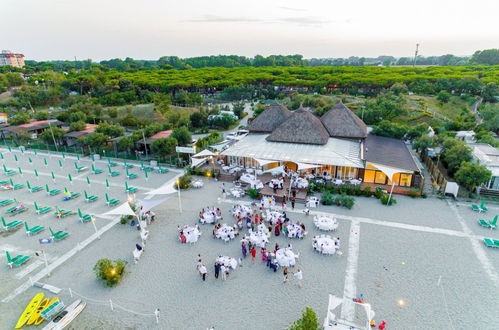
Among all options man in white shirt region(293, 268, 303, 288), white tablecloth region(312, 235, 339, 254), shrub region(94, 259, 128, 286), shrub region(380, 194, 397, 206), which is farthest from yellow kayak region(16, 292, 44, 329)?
shrub region(380, 194, 397, 206)

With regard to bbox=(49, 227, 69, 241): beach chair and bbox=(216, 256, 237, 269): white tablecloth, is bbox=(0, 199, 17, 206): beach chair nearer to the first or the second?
bbox=(49, 227, 69, 241): beach chair

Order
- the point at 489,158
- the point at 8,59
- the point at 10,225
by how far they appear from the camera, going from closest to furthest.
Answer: the point at 10,225 < the point at 489,158 < the point at 8,59

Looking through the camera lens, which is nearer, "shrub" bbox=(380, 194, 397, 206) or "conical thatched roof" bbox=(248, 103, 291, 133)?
"shrub" bbox=(380, 194, 397, 206)

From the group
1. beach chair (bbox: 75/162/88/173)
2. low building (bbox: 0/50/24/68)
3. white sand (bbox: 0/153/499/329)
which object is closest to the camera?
white sand (bbox: 0/153/499/329)

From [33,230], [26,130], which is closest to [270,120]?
[33,230]

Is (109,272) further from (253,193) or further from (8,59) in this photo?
(8,59)
